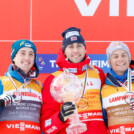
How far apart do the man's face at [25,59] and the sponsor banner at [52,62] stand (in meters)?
0.95

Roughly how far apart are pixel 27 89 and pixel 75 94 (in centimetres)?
68

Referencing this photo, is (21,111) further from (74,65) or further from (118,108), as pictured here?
(118,108)

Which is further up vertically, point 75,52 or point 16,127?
point 75,52

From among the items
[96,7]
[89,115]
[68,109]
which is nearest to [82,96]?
[89,115]

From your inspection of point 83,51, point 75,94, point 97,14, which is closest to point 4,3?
point 97,14

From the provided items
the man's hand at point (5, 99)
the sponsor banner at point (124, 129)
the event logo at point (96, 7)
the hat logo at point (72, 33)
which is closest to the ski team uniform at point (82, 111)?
the sponsor banner at point (124, 129)

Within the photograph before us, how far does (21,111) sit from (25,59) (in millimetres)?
494

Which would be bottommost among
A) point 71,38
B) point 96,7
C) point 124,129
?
point 124,129

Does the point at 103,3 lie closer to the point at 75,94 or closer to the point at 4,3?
the point at 4,3

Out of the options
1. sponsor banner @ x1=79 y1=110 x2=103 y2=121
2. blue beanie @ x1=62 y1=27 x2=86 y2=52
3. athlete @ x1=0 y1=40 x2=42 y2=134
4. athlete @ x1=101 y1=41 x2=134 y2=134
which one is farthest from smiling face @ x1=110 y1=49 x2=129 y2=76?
athlete @ x1=0 y1=40 x2=42 y2=134

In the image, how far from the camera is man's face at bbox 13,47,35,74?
2.49 metres

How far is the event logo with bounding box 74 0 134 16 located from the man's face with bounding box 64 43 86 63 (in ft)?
3.57

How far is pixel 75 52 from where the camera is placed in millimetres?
2533

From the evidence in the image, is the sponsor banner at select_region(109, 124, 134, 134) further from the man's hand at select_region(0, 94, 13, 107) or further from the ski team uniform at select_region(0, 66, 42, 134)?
the man's hand at select_region(0, 94, 13, 107)
